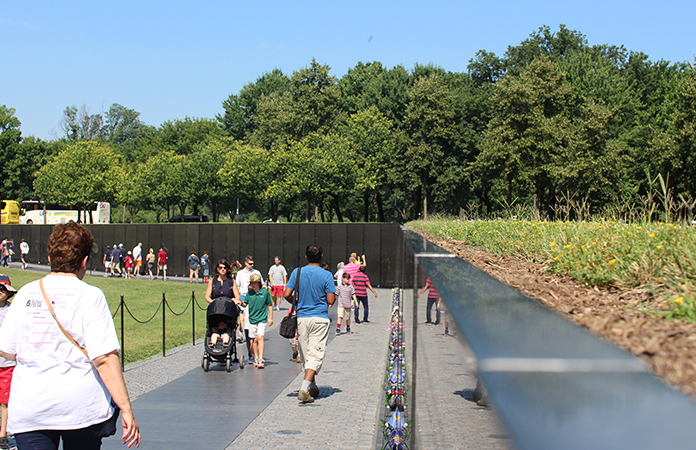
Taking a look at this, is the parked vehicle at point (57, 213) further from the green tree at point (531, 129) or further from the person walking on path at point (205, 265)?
the green tree at point (531, 129)

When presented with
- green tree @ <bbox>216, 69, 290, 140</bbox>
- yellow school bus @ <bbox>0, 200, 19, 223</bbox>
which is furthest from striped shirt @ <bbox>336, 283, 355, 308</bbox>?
green tree @ <bbox>216, 69, 290, 140</bbox>

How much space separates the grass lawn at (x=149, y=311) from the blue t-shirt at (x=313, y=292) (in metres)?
4.94

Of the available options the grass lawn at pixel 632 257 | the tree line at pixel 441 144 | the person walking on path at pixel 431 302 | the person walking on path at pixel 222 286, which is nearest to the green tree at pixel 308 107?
the tree line at pixel 441 144

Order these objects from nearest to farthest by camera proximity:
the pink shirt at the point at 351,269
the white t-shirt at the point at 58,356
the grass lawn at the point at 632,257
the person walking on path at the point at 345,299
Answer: the grass lawn at the point at 632,257 < the white t-shirt at the point at 58,356 < the person walking on path at the point at 345,299 < the pink shirt at the point at 351,269

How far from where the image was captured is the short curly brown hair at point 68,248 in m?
3.75

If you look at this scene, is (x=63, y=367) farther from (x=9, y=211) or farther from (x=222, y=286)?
(x=9, y=211)

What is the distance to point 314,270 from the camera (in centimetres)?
891

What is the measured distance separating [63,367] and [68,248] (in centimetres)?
75

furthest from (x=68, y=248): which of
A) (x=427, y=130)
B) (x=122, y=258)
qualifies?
(x=427, y=130)

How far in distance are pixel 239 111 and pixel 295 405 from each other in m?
80.7

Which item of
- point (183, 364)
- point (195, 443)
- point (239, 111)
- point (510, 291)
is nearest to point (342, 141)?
point (239, 111)

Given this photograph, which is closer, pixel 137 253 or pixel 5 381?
pixel 5 381

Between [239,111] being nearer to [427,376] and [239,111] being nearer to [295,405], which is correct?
[295,405]

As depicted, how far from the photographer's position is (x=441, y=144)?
55812 millimetres
